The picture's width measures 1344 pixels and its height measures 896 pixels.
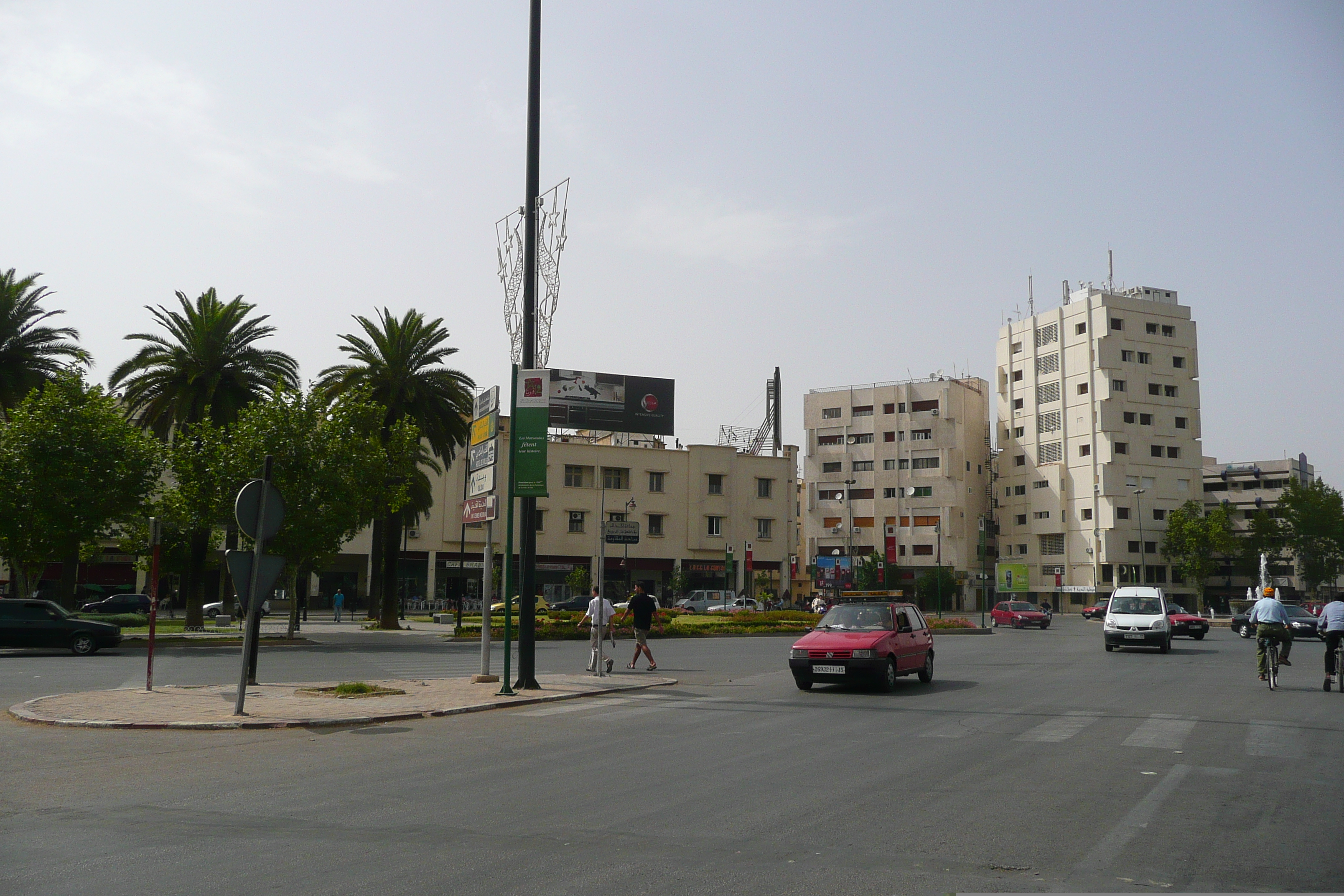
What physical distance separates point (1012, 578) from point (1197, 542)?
55.1 feet

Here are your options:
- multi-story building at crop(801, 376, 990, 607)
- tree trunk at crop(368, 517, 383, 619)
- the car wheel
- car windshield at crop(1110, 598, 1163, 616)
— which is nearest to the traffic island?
the car wheel

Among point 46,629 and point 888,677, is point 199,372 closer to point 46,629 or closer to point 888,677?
point 46,629

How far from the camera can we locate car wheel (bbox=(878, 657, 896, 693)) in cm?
1688

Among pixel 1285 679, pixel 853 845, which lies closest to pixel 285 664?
pixel 853 845

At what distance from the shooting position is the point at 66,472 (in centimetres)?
3128

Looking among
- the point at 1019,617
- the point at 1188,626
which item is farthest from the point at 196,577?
the point at 1019,617

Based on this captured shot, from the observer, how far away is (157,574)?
1745 cm

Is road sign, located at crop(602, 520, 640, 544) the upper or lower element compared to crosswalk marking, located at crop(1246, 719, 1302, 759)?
upper

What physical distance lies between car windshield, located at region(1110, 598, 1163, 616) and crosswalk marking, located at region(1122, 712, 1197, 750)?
16.2 metres

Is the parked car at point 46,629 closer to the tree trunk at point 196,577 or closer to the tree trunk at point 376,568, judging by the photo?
the tree trunk at point 196,577

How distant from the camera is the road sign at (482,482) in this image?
17.6 meters

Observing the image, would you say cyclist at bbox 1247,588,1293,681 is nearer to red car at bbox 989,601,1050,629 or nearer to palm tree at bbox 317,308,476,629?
palm tree at bbox 317,308,476,629

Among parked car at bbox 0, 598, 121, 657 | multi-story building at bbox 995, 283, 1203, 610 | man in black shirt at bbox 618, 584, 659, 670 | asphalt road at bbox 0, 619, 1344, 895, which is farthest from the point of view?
multi-story building at bbox 995, 283, 1203, 610

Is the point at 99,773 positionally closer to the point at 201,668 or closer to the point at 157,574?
the point at 157,574
